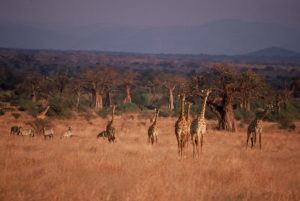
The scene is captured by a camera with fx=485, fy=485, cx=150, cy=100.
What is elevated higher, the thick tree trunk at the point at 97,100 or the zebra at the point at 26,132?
the zebra at the point at 26,132

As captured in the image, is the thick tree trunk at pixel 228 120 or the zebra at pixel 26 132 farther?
the thick tree trunk at pixel 228 120

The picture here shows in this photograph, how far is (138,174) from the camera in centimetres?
1091

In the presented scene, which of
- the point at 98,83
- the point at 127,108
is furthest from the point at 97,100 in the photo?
the point at 127,108

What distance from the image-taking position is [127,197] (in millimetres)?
8469

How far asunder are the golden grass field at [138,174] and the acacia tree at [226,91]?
41.6ft

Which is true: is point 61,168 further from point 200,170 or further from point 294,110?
point 294,110

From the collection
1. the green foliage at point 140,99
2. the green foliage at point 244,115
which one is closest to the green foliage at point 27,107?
the green foliage at point 244,115

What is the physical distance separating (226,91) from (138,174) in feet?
60.9

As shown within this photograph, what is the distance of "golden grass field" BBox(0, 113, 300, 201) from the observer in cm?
891

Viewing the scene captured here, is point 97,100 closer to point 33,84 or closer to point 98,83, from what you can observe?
point 98,83

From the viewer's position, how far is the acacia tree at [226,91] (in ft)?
94.9

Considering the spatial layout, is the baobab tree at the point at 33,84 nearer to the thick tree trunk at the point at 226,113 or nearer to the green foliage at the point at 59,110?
the green foliage at the point at 59,110

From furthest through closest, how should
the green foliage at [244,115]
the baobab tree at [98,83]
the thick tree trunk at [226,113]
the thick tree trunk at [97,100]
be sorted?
the baobab tree at [98,83], the thick tree trunk at [97,100], the green foliage at [244,115], the thick tree trunk at [226,113]

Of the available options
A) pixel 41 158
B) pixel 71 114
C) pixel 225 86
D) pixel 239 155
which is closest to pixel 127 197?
pixel 41 158
